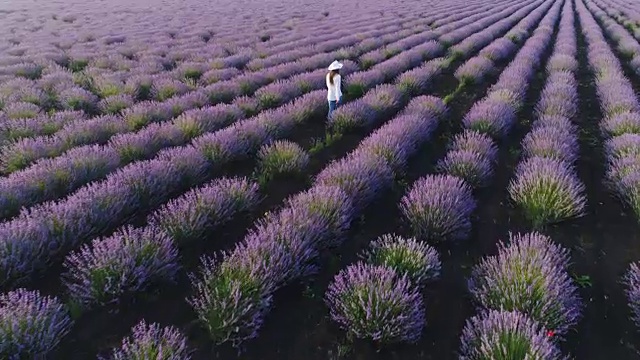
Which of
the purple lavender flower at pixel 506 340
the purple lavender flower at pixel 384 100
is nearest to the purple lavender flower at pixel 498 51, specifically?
the purple lavender flower at pixel 384 100

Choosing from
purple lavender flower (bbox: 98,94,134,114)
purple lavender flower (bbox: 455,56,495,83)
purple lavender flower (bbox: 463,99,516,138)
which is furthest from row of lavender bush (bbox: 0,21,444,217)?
purple lavender flower (bbox: 455,56,495,83)

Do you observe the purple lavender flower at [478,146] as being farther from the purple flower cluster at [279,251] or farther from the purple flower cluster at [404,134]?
the purple flower cluster at [279,251]

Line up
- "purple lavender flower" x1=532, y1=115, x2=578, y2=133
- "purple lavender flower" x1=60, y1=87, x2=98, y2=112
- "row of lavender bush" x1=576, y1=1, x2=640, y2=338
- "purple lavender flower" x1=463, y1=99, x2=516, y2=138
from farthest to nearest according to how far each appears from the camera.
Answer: "purple lavender flower" x1=60, y1=87, x2=98, y2=112, "purple lavender flower" x1=463, y1=99, x2=516, y2=138, "purple lavender flower" x1=532, y1=115, x2=578, y2=133, "row of lavender bush" x1=576, y1=1, x2=640, y2=338

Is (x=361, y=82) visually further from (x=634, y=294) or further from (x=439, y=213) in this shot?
(x=634, y=294)

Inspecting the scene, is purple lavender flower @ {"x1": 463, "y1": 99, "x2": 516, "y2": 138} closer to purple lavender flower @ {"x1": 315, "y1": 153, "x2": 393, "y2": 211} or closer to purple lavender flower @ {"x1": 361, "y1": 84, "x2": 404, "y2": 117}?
purple lavender flower @ {"x1": 361, "y1": 84, "x2": 404, "y2": 117}

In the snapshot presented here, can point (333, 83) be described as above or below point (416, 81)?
above

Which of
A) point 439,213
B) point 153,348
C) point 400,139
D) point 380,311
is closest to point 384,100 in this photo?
point 400,139
